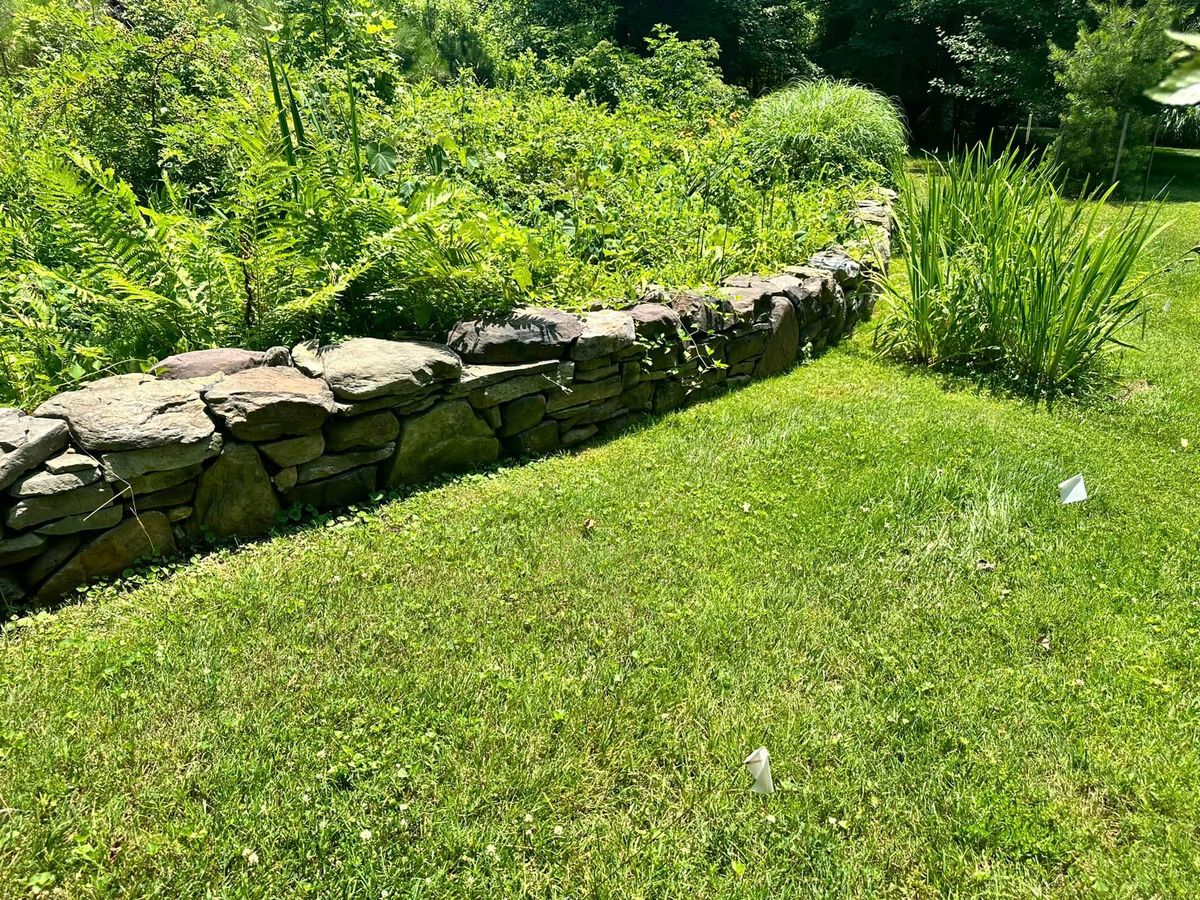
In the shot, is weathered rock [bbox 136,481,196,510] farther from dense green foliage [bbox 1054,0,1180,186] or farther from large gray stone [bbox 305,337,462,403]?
dense green foliage [bbox 1054,0,1180,186]

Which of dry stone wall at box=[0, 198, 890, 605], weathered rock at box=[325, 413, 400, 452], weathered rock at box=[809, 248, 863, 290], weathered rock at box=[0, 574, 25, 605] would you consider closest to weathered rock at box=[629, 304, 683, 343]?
dry stone wall at box=[0, 198, 890, 605]

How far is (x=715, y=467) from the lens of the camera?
3727mm

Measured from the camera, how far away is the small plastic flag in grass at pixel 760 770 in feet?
6.65

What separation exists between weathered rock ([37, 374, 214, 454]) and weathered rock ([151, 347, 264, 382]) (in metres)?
0.11

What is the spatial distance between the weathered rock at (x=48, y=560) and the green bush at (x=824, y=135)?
6.06 m

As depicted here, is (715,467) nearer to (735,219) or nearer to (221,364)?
(221,364)

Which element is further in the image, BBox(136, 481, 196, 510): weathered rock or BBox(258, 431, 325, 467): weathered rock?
BBox(258, 431, 325, 467): weathered rock

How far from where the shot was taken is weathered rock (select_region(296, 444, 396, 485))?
10.2 feet

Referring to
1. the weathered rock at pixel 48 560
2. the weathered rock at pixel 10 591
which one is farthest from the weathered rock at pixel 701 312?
the weathered rock at pixel 10 591

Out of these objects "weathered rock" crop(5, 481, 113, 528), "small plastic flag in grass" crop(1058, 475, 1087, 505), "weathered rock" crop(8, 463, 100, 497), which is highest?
"weathered rock" crop(8, 463, 100, 497)

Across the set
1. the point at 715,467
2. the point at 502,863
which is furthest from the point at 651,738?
the point at 715,467

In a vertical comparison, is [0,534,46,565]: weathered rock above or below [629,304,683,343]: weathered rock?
above

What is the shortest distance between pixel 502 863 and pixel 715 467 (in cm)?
224

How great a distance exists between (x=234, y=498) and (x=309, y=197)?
1.37 meters
